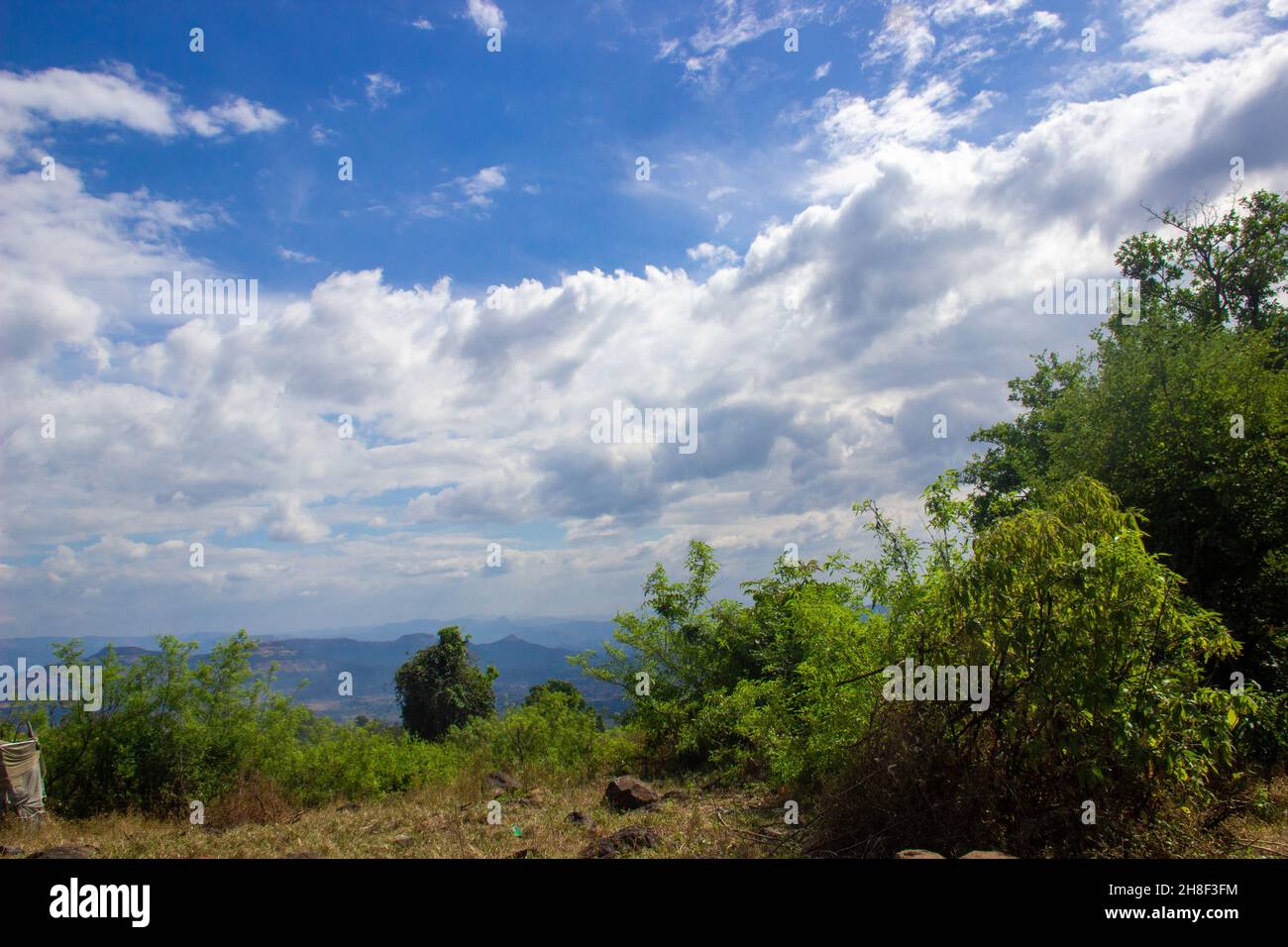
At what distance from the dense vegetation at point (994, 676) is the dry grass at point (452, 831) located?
Result: 0.88 meters

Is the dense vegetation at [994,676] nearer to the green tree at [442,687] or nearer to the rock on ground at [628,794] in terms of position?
the rock on ground at [628,794]

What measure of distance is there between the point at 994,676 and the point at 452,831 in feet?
23.1

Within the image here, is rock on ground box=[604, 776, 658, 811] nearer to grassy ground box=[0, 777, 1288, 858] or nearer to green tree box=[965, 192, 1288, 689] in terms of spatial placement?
grassy ground box=[0, 777, 1288, 858]

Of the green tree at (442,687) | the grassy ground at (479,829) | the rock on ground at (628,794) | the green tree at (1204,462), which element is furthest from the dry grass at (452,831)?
the green tree at (442,687)

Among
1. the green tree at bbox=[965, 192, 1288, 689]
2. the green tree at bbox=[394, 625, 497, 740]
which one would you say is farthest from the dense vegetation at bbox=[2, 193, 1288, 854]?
the green tree at bbox=[394, 625, 497, 740]

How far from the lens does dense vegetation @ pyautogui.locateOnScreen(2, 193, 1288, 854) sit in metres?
6.23

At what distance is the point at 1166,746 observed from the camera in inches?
237

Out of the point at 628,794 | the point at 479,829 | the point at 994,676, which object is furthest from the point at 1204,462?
the point at 479,829

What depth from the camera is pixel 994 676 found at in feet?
21.4

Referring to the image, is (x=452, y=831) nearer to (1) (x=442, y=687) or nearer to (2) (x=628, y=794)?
(2) (x=628, y=794)

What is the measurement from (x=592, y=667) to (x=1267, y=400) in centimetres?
1203

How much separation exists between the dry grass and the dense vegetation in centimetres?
88

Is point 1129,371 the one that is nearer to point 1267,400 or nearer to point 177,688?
point 1267,400
